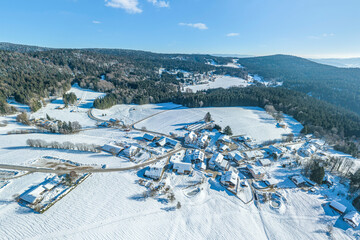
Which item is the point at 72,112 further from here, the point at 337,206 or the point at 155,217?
the point at 337,206

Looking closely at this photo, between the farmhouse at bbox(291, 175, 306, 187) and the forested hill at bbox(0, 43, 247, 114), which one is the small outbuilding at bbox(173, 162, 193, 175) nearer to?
the farmhouse at bbox(291, 175, 306, 187)

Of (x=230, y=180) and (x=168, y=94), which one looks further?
(x=168, y=94)

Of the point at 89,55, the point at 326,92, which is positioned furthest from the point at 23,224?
the point at 89,55

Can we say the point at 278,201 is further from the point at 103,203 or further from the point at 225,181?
the point at 103,203

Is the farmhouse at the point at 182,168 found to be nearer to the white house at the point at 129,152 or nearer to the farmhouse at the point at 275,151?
the white house at the point at 129,152

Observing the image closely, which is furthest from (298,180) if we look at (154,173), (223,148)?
(154,173)

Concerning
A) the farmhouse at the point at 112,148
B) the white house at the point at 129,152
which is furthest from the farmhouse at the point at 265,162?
the farmhouse at the point at 112,148
